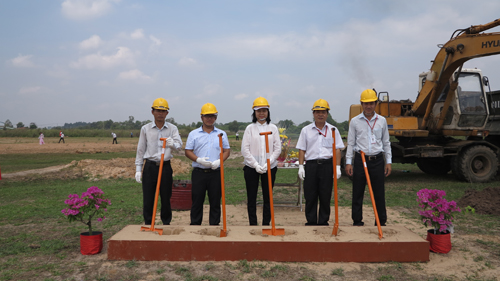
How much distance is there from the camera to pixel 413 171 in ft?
47.2

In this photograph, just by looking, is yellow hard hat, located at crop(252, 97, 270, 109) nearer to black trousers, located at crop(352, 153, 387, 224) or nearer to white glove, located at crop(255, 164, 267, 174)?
white glove, located at crop(255, 164, 267, 174)

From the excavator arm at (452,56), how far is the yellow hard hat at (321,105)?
6831 millimetres

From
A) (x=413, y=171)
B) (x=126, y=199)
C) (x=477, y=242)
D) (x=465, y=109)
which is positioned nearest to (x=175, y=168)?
(x=126, y=199)

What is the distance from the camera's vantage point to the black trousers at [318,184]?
5145mm

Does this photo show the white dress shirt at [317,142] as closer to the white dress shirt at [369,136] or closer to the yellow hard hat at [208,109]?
the white dress shirt at [369,136]

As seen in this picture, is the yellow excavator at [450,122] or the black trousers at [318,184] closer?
the black trousers at [318,184]

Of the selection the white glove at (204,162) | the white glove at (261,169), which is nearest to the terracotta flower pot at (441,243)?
the white glove at (261,169)

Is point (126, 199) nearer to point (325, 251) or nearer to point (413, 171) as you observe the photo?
point (325, 251)

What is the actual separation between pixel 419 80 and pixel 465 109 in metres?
1.67

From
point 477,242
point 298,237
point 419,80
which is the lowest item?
point 477,242

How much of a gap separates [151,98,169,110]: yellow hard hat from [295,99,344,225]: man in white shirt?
1999 millimetres

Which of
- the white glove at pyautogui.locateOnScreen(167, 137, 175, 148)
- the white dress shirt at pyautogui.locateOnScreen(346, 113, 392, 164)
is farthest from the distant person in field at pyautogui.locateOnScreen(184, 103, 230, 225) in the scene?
the white dress shirt at pyautogui.locateOnScreen(346, 113, 392, 164)

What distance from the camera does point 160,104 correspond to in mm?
5332

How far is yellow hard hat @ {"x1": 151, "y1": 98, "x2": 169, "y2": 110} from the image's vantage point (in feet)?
17.4
